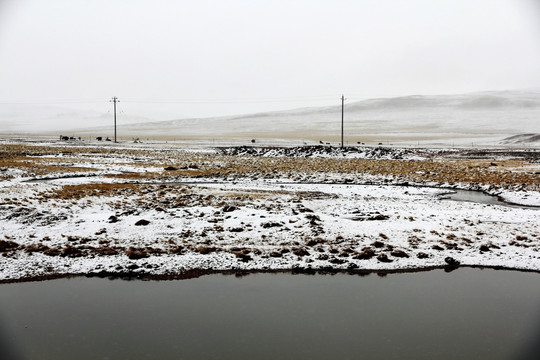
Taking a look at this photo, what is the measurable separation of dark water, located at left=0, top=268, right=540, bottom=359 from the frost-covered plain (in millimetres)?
968

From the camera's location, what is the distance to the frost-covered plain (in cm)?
1115

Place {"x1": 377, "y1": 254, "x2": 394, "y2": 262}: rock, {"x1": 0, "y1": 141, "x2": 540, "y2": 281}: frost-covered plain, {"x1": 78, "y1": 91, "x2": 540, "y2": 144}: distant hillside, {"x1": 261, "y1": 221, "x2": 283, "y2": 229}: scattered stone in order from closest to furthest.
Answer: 1. {"x1": 0, "y1": 141, "x2": 540, "y2": 281}: frost-covered plain
2. {"x1": 377, "y1": 254, "x2": 394, "y2": 262}: rock
3. {"x1": 261, "y1": 221, "x2": 283, "y2": 229}: scattered stone
4. {"x1": 78, "y1": 91, "x2": 540, "y2": 144}: distant hillside

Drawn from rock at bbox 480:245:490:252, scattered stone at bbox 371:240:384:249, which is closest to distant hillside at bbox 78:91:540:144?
scattered stone at bbox 371:240:384:249

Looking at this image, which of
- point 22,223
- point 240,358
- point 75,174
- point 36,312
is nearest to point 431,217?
point 240,358

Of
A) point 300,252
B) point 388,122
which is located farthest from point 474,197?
point 388,122

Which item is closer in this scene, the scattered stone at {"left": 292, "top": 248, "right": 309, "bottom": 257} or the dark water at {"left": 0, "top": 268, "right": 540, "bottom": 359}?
the dark water at {"left": 0, "top": 268, "right": 540, "bottom": 359}

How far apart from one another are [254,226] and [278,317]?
21.1 ft

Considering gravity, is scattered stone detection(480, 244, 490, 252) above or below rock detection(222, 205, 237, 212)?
below

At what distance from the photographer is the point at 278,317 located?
26.5ft

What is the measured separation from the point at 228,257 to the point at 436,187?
17201mm

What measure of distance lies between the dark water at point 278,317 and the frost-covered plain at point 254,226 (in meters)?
0.97

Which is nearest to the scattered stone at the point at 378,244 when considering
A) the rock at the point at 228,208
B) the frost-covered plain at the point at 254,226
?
the frost-covered plain at the point at 254,226

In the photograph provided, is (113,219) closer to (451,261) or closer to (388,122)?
(451,261)

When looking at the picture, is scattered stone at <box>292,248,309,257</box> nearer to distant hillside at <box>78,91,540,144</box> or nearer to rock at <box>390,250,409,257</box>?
rock at <box>390,250,409,257</box>
